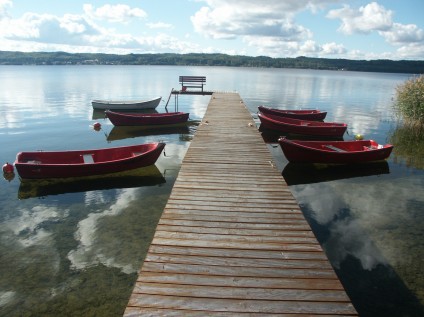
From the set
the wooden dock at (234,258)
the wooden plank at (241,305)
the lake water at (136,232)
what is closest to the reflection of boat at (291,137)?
the lake water at (136,232)

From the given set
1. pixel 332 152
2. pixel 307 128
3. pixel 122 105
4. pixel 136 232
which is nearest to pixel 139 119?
pixel 122 105

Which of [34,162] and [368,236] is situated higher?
[34,162]

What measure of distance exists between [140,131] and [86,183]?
1021 centimetres

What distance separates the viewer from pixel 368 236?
29.1 feet

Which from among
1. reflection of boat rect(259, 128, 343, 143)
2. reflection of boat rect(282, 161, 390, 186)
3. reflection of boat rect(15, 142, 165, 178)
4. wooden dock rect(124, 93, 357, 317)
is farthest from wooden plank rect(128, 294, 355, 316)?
reflection of boat rect(259, 128, 343, 143)

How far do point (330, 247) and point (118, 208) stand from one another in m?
6.40

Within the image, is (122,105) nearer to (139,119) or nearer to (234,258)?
(139,119)

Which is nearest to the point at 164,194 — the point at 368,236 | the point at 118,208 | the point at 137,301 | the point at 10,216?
the point at 118,208

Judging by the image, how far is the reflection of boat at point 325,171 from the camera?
43.2 feet

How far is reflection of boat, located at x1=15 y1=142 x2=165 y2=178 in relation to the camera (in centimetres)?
1116

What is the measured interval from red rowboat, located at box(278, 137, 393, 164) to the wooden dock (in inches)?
193

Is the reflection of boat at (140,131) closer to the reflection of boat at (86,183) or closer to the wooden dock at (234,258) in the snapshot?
the reflection of boat at (86,183)

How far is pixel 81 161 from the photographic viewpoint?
12.5 metres

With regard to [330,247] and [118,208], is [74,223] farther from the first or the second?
[330,247]
